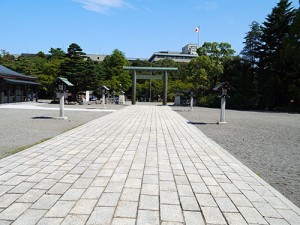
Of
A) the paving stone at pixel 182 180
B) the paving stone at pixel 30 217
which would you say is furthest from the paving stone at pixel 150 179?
the paving stone at pixel 30 217

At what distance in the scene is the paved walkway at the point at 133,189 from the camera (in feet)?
9.64

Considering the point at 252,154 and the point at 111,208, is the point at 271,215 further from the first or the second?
the point at 252,154

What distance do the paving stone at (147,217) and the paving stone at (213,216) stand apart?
576 mm

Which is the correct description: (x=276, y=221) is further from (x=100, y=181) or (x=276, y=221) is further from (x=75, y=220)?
(x=100, y=181)

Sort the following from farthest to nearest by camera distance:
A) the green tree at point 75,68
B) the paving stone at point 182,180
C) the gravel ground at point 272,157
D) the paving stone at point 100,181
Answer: the green tree at point 75,68 → the gravel ground at point 272,157 → the paving stone at point 182,180 → the paving stone at point 100,181

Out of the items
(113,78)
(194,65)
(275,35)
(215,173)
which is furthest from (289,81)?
(215,173)

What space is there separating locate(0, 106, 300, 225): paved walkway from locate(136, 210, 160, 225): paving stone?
11 millimetres

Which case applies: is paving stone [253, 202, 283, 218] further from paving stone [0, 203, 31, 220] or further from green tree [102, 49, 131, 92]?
green tree [102, 49, 131, 92]

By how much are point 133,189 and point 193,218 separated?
1071mm

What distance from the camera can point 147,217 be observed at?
2.90 meters

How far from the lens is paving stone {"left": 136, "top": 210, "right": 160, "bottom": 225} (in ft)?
9.14

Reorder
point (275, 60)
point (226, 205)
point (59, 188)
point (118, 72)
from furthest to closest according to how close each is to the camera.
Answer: point (118, 72), point (275, 60), point (59, 188), point (226, 205)

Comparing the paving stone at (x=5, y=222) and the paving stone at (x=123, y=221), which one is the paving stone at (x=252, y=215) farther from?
the paving stone at (x=5, y=222)

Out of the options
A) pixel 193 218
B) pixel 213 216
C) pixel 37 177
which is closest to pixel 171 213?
pixel 193 218
